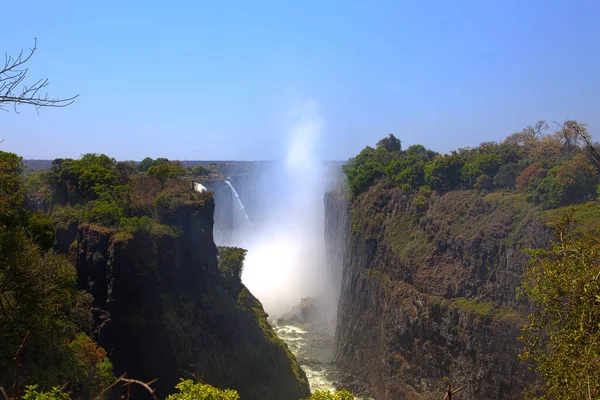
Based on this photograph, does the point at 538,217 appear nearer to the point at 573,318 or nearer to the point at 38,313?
the point at 573,318

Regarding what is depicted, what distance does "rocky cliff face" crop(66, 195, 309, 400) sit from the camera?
18.9 m

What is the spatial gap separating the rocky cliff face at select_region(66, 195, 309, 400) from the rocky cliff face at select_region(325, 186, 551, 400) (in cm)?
678

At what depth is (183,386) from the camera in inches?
308

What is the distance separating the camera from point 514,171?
3097 cm

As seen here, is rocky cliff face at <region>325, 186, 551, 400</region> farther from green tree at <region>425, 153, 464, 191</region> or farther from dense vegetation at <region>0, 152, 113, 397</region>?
dense vegetation at <region>0, 152, 113, 397</region>

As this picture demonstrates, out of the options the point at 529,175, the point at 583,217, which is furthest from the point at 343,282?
the point at 583,217

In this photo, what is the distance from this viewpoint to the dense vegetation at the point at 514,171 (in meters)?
25.6

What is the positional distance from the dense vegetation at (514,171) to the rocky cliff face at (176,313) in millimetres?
16721

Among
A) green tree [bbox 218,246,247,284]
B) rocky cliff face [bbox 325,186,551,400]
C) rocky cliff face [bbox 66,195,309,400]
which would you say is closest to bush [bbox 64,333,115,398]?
rocky cliff face [bbox 66,195,309,400]

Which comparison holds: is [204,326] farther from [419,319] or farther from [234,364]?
[419,319]

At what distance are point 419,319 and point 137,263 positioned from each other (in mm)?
15664

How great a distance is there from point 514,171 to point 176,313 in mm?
23047

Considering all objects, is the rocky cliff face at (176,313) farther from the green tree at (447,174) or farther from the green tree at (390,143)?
the green tree at (390,143)

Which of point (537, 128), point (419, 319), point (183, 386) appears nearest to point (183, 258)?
point (419, 319)
